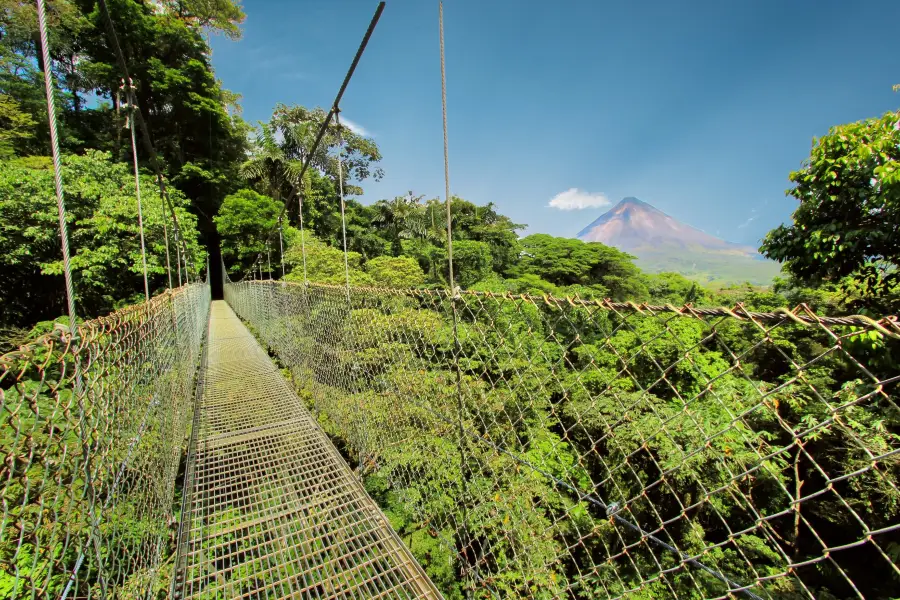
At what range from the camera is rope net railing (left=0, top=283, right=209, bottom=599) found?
636 millimetres

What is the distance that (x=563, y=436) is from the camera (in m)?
1.19

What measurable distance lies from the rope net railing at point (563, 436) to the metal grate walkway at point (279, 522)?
0.19 metres

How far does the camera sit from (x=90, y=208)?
7727mm

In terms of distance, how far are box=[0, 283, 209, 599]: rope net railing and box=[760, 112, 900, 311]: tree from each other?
4.66 m

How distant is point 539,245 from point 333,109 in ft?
65.9

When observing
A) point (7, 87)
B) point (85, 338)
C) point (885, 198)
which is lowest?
point (85, 338)

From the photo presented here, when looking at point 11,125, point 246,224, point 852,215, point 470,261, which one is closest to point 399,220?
point 470,261

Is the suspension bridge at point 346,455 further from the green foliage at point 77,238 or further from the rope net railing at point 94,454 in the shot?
the green foliage at point 77,238

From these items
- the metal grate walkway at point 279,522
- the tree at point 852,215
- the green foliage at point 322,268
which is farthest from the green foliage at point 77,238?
the tree at point 852,215

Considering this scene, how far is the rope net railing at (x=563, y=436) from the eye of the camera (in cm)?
63

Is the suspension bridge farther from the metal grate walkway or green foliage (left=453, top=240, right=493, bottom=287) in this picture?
green foliage (left=453, top=240, right=493, bottom=287)

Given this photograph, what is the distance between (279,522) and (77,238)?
9.22 metres

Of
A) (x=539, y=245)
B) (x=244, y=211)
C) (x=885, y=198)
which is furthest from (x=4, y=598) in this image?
(x=539, y=245)

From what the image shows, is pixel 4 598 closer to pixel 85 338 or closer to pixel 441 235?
pixel 85 338
